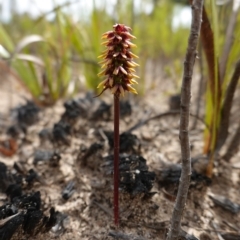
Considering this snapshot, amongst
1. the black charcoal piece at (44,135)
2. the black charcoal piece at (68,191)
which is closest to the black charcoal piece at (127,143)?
the black charcoal piece at (68,191)

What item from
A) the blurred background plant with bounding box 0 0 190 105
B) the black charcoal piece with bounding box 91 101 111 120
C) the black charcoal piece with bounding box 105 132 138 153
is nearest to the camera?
the black charcoal piece with bounding box 105 132 138 153

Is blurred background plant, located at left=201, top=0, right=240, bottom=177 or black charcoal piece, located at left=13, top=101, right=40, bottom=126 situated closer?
blurred background plant, located at left=201, top=0, right=240, bottom=177

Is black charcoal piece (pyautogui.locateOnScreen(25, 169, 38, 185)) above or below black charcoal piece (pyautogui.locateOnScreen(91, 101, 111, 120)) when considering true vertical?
below

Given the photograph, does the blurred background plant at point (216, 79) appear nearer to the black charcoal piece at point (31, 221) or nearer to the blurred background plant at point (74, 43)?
the black charcoal piece at point (31, 221)

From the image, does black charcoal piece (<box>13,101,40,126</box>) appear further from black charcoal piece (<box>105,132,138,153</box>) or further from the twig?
the twig

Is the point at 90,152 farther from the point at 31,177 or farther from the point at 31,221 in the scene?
the point at 31,221

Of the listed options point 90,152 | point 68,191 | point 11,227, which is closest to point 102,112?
point 90,152

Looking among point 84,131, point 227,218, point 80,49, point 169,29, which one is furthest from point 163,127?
point 169,29

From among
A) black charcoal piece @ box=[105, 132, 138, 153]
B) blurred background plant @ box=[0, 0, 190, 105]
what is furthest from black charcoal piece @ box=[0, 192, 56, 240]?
blurred background plant @ box=[0, 0, 190, 105]

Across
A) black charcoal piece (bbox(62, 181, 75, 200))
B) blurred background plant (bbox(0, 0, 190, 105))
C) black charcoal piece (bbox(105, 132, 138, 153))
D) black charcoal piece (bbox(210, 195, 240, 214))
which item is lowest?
black charcoal piece (bbox(210, 195, 240, 214))
